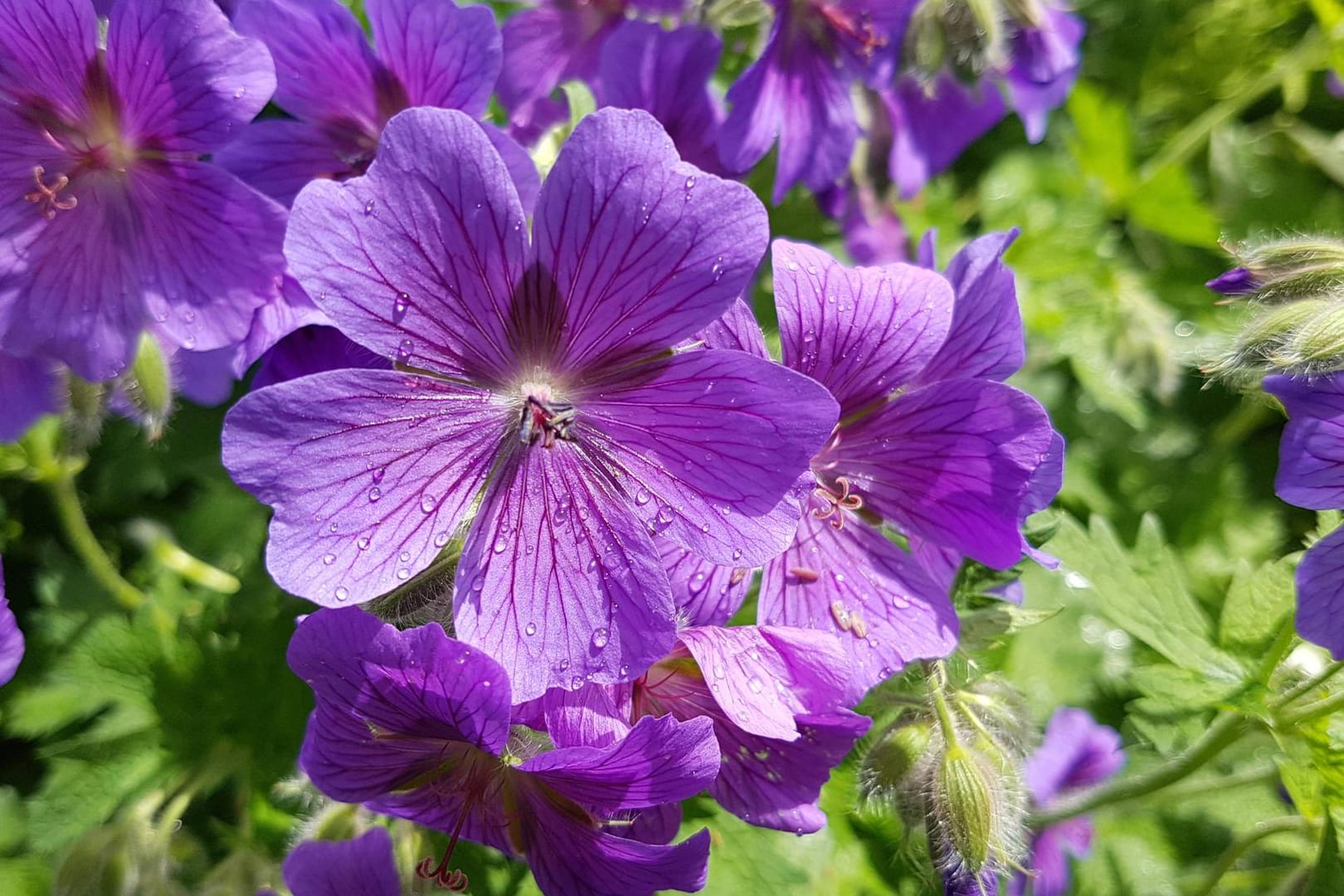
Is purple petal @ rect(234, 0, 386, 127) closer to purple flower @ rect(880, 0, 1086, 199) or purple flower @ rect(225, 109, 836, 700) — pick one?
purple flower @ rect(225, 109, 836, 700)

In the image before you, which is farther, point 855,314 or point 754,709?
point 855,314

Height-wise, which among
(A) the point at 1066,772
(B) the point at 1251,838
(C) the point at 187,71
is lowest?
(A) the point at 1066,772

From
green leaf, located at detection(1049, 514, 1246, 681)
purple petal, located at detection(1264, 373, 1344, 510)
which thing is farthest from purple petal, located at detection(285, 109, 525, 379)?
green leaf, located at detection(1049, 514, 1246, 681)

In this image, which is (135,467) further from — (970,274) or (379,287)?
(970,274)

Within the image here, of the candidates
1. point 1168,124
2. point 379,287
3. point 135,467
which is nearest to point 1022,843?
point 379,287

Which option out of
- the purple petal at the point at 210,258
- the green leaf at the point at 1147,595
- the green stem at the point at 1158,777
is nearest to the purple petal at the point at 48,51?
the purple petal at the point at 210,258

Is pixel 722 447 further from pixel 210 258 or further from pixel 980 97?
pixel 980 97

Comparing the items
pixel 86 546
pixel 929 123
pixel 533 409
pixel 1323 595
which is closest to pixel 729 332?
pixel 533 409
